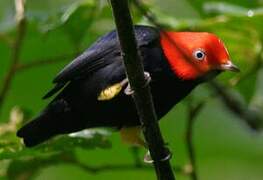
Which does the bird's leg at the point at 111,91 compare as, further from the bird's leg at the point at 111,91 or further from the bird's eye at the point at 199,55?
the bird's eye at the point at 199,55

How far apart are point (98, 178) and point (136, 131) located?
54.5 inches

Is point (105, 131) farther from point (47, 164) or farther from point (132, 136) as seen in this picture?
point (47, 164)

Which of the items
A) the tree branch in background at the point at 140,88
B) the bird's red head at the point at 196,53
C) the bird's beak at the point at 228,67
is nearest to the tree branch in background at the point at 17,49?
the bird's red head at the point at 196,53

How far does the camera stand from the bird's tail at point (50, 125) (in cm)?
265

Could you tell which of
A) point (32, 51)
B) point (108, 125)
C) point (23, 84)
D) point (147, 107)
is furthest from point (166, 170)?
point (23, 84)

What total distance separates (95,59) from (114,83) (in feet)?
0.55

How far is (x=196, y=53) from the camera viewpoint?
2.66 metres

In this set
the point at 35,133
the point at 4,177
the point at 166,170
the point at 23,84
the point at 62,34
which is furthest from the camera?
the point at 23,84

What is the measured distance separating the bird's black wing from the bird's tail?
8cm

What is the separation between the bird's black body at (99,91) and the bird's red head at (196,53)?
0.09 feet

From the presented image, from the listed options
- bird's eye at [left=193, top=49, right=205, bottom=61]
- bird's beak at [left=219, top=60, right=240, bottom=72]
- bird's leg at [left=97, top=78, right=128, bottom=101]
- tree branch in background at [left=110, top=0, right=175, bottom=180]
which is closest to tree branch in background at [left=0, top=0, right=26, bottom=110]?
bird's leg at [left=97, top=78, right=128, bottom=101]

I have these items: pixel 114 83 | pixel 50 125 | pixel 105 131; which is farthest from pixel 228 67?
pixel 50 125

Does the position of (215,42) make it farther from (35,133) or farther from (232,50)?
(35,133)

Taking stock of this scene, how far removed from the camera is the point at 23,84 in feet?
13.5
